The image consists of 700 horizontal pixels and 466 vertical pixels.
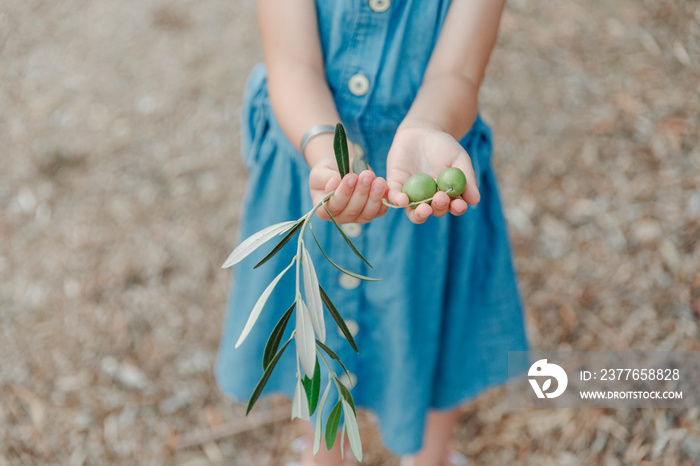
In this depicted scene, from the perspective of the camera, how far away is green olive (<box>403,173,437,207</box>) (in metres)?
1.06

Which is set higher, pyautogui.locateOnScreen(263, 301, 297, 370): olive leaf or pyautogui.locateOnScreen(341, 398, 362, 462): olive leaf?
pyautogui.locateOnScreen(263, 301, 297, 370): olive leaf

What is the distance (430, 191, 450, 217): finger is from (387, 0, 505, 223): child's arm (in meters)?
0.07

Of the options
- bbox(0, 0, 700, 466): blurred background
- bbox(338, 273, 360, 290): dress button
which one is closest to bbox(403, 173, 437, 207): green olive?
bbox(338, 273, 360, 290): dress button

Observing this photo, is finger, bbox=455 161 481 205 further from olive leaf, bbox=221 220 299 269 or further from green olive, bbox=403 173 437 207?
olive leaf, bbox=221 220 299 269

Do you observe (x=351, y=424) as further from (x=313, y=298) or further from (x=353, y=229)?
(x=353, y=229)

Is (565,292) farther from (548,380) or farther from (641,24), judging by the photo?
(641,24)

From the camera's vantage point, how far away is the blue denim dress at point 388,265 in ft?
4.43

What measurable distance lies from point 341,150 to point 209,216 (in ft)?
6.19

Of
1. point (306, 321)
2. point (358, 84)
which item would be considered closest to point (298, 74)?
point (358, 84)

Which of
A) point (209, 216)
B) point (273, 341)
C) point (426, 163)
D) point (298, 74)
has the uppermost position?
point (298, 74)

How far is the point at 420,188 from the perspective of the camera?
1.06 metres

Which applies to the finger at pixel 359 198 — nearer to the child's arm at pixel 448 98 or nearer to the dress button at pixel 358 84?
the child's arm at pixel 448 98

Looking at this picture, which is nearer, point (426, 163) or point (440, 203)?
point (440, 203)

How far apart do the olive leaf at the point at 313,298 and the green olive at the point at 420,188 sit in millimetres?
209
